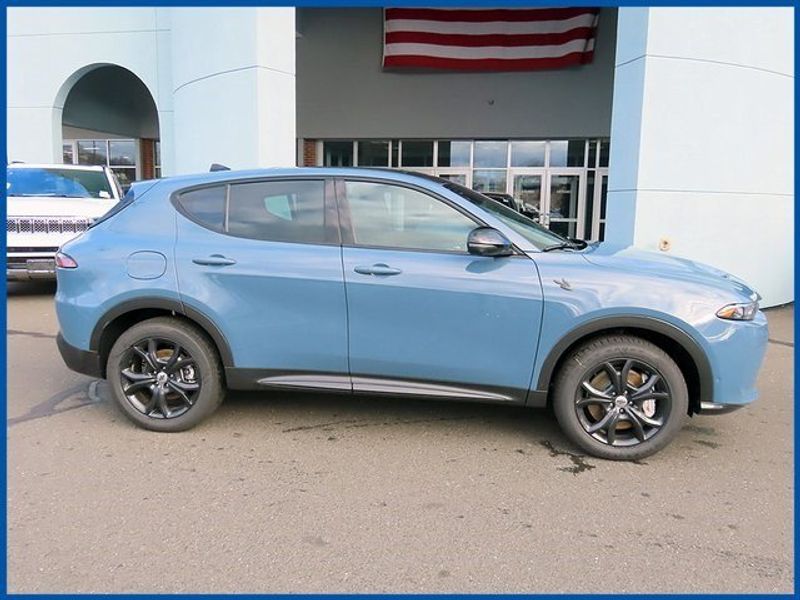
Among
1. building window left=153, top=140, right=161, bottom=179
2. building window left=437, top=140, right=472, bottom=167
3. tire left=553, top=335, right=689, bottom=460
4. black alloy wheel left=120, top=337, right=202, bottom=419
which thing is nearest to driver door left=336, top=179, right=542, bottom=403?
tire left=553, top=335, right=689, bottom=460

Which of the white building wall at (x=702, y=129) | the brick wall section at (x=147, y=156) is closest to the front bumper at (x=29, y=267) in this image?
the white building wall at (x=702, y=129)

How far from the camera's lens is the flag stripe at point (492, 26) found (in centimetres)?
1451

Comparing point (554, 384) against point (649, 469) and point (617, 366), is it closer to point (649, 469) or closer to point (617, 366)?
point (617, 366)

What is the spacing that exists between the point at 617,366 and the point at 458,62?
43.0 feet

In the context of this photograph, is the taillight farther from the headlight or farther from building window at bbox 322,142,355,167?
building window at bbox 322,142,355,167

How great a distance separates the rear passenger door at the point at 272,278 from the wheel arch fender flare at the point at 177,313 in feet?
0.14

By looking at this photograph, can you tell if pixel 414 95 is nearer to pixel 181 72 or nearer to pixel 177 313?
pixel 181 72

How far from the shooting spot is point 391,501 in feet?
11.1

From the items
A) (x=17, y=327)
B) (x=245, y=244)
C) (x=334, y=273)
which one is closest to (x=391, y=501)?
(x=334, y=273)

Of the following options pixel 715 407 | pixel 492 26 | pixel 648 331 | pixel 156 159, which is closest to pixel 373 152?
pixel 492 26

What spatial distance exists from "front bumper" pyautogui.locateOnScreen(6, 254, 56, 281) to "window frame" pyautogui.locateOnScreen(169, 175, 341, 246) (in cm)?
565

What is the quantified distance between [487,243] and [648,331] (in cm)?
113

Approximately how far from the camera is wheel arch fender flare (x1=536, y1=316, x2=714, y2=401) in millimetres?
3674

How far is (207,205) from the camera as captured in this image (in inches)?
168
